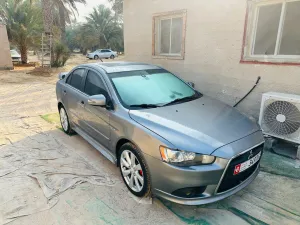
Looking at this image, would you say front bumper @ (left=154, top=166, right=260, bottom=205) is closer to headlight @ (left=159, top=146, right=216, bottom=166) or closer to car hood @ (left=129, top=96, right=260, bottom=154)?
headlight @ (left=159, top=146, right=216, bottom=166)

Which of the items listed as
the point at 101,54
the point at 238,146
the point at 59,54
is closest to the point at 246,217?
the point at 238,146

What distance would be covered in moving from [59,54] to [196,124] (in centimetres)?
1449

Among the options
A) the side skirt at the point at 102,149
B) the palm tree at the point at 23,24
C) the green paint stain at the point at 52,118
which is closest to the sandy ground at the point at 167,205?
the side skirt at the point at 102,149

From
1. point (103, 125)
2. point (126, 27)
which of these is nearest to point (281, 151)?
point (103, 125)

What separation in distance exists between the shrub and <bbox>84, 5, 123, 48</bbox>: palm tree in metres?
17.1

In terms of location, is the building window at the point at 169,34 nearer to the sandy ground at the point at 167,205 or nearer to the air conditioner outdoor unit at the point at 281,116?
the air conditioner outdoor unit at the point at 281,116

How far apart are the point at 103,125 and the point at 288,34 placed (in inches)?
143

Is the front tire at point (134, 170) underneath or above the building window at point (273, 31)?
underneath

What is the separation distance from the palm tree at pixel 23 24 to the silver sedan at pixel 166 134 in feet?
47.5

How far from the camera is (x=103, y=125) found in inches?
124

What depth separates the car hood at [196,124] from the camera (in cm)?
228

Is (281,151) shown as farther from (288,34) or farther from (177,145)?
(177,145)

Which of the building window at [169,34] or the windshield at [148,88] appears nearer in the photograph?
the windshield at [148,88]

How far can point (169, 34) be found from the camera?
6156 millimetres
